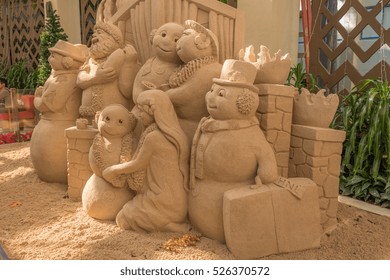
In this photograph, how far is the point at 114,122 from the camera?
278 centimetres

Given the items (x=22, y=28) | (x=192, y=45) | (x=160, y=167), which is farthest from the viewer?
(x=22, y=28)

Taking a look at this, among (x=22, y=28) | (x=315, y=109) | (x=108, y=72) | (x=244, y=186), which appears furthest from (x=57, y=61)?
(x=22, y=28)

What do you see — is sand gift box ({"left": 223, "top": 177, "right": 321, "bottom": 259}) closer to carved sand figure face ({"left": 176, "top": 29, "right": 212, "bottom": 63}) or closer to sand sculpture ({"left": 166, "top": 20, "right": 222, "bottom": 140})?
sand sculpture ({"left": 166, "top": 20, "right": 222, "bottom": 140})

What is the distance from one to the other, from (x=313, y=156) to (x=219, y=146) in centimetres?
78

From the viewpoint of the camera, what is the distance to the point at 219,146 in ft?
8.00

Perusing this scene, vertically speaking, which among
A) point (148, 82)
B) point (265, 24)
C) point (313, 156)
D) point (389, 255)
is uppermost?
point (265, 24)

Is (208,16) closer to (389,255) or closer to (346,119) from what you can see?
(346,119)

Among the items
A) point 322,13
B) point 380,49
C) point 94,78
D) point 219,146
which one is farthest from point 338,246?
point 322,13

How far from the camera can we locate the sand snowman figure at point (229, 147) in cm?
241

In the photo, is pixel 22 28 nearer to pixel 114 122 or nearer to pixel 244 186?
pixel 114 122

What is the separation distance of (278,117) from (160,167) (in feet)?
3.16

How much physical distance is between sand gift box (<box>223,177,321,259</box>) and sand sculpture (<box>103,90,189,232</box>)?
0.41 m

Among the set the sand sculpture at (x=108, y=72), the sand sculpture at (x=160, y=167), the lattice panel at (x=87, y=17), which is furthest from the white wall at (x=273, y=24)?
the lattice panel at (x=87, y=17)

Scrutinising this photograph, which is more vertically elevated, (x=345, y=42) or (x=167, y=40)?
(x=345, y=42)
